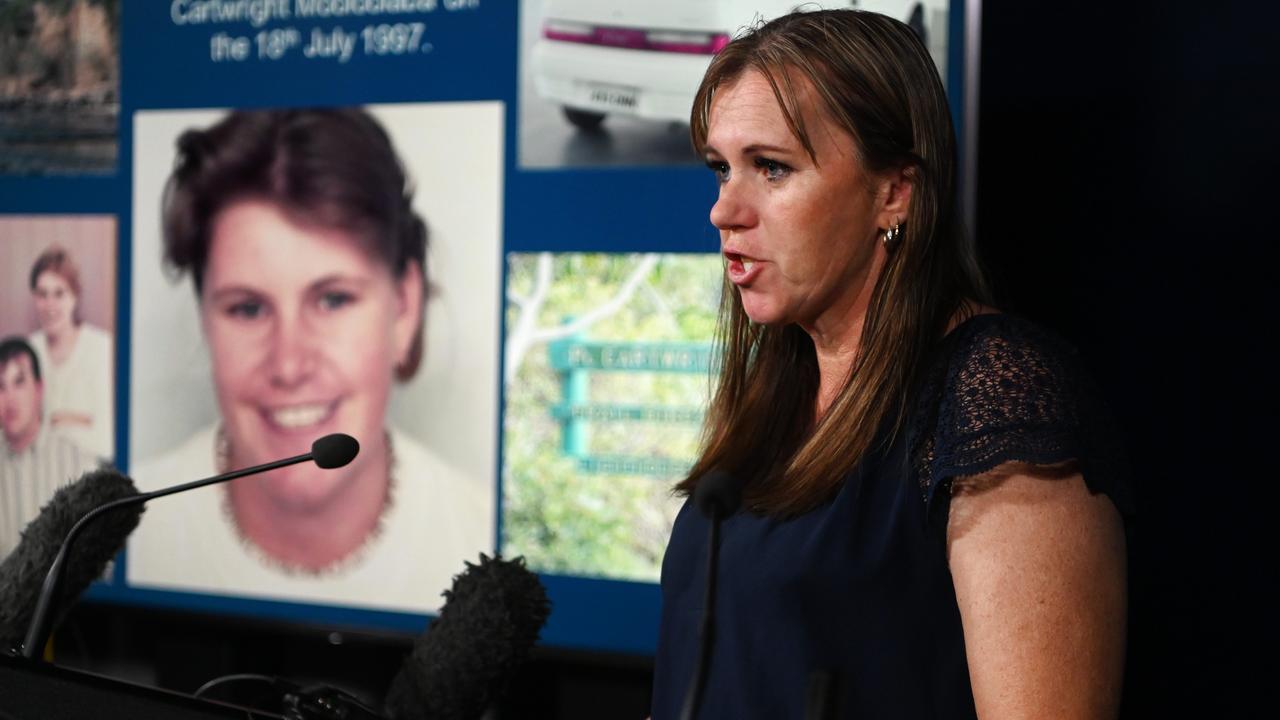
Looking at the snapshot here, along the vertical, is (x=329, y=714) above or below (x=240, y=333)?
below

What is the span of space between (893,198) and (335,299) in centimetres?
131

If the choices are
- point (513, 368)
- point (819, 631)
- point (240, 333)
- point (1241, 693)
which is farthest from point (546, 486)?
point (1241, 693)

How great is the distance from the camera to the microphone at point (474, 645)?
1335 mm

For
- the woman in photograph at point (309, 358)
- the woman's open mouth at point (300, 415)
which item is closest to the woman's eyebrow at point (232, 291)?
the woman in photograph at point (309, 358)

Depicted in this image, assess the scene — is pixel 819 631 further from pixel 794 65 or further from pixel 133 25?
pixel 133 25

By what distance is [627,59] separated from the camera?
208cm

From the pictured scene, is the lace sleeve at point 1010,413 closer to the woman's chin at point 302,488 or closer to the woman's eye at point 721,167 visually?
the woman's eye at point 721,167

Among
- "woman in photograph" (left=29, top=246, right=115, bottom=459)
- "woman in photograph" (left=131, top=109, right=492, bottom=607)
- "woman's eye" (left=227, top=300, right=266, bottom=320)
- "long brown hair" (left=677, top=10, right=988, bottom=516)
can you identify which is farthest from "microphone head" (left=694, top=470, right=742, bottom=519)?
"woman in photograph" (left=29, top=246, right=115, bottom=459)

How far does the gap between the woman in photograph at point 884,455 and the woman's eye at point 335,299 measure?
1.03 m

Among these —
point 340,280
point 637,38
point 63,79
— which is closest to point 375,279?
point 340,280

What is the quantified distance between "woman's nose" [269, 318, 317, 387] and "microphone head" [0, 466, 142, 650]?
97 cm

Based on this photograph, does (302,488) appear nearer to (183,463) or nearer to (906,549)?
(183,463)

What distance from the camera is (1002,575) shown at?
3.65 feet

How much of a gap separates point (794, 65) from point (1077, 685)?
71cm
